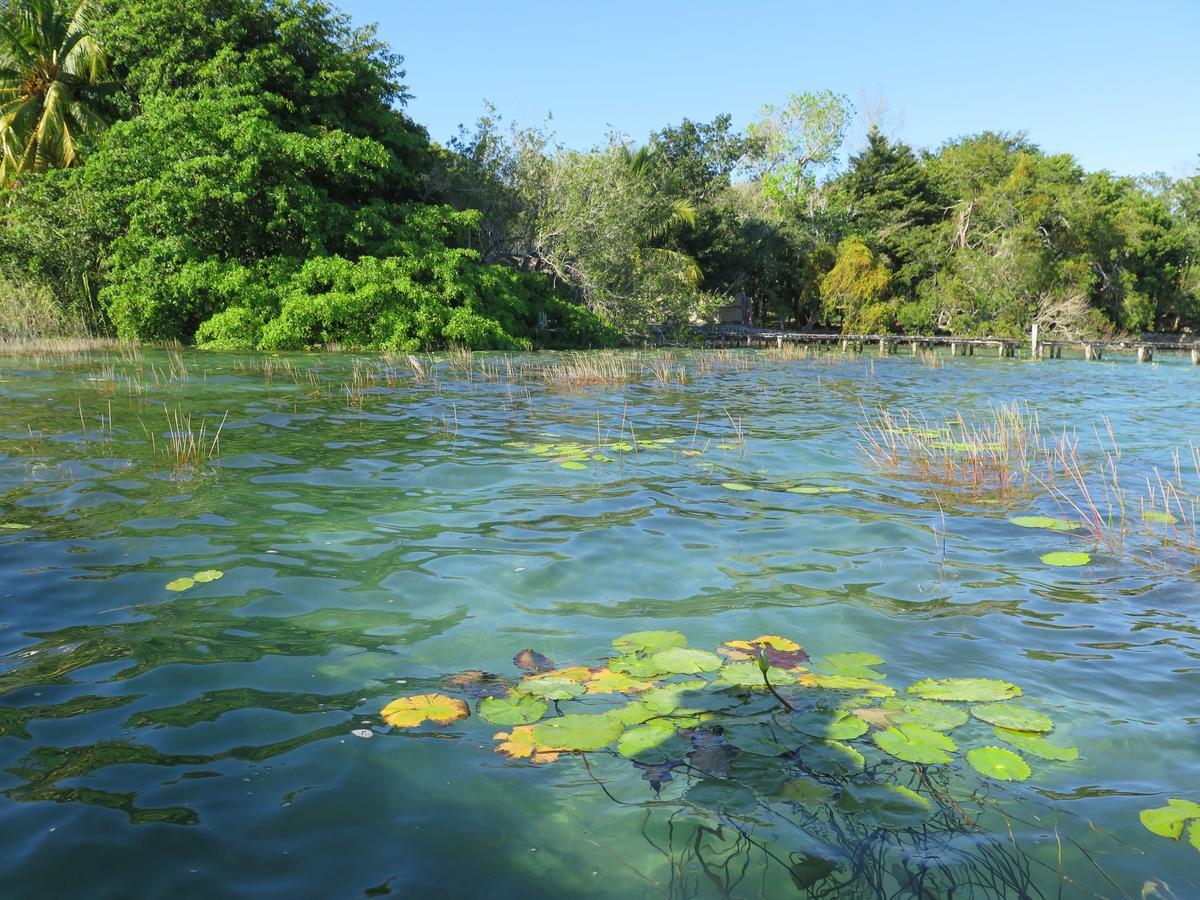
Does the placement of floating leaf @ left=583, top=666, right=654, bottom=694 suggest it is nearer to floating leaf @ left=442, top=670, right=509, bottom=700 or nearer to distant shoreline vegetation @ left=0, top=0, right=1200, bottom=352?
floating leaf @ left=442, top=670, right=509, bottom=700

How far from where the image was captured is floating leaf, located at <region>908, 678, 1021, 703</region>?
10.3 feet

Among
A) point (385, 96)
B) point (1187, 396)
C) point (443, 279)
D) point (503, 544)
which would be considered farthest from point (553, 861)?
point (385, 96)

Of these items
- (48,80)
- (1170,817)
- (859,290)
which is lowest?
(1170,817)

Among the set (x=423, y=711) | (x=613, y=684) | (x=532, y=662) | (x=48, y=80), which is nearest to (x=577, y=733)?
(x=613, y=684)

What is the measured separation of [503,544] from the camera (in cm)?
523

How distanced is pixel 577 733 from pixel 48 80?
30243mm

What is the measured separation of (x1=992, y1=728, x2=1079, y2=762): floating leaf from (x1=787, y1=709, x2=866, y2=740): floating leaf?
21.0 inches

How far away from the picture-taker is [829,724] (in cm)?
296

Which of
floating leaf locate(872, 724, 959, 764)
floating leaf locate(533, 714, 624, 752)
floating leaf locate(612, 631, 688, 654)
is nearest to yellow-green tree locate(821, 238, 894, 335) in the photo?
floating leaf locate(612, 631, 688, 654)

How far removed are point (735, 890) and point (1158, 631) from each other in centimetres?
308

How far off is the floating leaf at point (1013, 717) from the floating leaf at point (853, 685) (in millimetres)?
335

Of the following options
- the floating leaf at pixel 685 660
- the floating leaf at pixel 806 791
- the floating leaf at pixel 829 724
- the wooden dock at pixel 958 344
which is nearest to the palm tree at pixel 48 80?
the wooden dock at pixel 958 344

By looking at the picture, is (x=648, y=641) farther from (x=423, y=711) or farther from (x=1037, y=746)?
(x=1037, y=746)

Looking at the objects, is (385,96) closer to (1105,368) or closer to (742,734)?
(1105,368)
